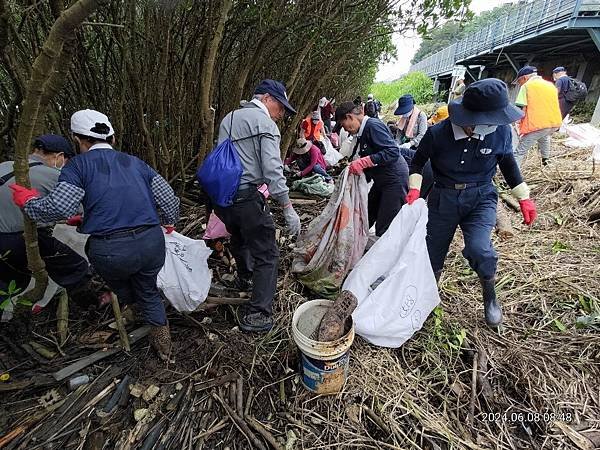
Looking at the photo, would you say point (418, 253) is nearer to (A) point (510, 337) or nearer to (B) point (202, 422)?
(A) point (510, 337)

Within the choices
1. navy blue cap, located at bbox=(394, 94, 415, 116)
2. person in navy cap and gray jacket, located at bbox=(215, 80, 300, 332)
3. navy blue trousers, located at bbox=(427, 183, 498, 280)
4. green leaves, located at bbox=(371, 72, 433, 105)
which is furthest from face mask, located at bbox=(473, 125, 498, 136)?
green leaves, located at bbox=(371, 72, 433, 105)

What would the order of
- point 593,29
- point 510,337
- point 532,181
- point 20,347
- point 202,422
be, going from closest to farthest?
point 202,422
point 20,347
point 510,337
point 532,181
point 593,29

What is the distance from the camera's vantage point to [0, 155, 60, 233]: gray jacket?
81.4 inches

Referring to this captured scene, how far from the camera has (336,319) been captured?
Result: 206cm

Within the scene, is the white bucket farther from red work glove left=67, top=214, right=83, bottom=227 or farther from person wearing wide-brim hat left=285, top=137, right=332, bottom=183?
person wearing wide-brim hat left=285, top=137, right=332, bottom=183

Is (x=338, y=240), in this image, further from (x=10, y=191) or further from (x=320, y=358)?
(x=10, y=191)

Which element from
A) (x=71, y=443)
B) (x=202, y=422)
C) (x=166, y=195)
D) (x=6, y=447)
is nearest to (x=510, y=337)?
(x=202, y=422)

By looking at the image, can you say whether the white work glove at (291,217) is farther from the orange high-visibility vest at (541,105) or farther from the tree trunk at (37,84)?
the orange high-visibility vest at (541,105)

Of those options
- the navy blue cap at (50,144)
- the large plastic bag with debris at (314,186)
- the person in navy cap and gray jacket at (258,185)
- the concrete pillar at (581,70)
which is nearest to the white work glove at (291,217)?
the person in navy cap and gray jacket at (258,185)

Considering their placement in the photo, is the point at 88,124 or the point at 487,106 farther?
the point at 487,106

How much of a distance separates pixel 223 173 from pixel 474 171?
5.83ft

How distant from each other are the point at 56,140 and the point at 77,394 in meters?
1.70

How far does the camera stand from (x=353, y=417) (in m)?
2.01

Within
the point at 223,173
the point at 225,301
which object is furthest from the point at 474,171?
the point at 225,301
